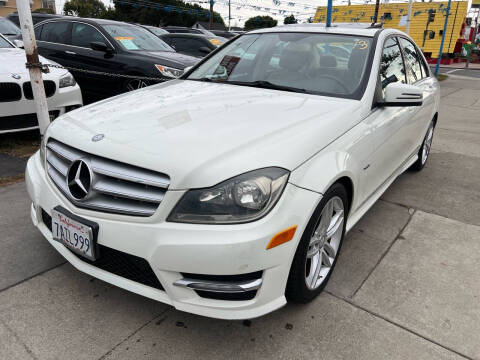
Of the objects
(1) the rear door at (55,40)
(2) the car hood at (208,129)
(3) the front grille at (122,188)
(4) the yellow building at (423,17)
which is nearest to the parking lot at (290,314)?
(3) the front grille at (122,188)

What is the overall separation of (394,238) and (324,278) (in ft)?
3.51

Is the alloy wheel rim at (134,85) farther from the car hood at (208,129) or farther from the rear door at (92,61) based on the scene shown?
the car hood at (208,129)

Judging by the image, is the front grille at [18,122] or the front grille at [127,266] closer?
the front grille at [127,266]

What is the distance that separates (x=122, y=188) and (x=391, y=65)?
7.98ft

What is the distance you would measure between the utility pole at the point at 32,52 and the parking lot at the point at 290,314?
1.21 meters

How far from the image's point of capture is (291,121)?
216cm

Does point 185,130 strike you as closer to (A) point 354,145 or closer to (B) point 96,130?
(B) point 96,130

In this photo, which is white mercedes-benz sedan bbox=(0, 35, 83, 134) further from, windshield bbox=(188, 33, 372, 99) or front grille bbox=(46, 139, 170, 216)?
front grille bbox=(46, 139, 170, 216)

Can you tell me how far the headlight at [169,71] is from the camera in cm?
577

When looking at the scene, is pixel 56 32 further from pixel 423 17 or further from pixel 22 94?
pixel 423 17

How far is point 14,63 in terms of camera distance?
4.70 m

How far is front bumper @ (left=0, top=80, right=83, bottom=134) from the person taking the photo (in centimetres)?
438

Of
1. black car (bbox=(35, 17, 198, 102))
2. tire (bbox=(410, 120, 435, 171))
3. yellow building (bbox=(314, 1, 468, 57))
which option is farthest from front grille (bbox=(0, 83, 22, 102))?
yellow building (bbox=(314, 1, 468, 57))

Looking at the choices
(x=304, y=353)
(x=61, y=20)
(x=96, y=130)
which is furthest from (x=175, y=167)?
(x=61, y=20)
